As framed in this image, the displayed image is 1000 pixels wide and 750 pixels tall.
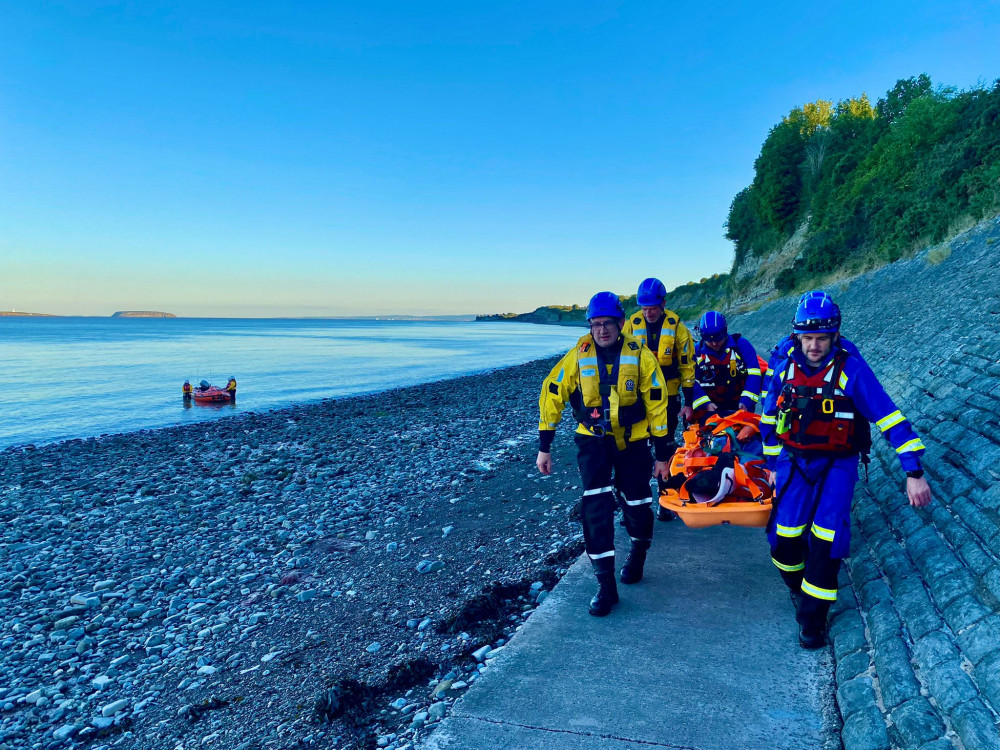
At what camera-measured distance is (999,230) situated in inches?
488

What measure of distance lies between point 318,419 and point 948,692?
69.0 feet

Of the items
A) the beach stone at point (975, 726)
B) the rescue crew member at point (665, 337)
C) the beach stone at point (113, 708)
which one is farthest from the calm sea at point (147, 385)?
the beach stone at point (975, 726)

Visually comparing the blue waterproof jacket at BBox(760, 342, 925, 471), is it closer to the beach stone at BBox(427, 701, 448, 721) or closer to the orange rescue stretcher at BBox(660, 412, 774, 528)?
the orange rescue stretcher at BBox(660, 412, 774, 528)

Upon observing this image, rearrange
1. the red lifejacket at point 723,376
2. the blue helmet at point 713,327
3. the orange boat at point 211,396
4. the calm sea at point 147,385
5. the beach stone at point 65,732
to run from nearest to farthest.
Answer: the beach stone at point 65,732, the blue helmet at point 713,327, the red lifejacket at point 723,376, the calm sea at point 147,385, the orange boat at point 211,396

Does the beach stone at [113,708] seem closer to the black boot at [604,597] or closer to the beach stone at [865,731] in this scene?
the black boot at [604,597]

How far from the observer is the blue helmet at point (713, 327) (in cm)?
599

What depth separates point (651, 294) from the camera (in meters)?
5.95

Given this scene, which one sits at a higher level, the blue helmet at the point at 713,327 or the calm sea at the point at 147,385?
the blue helmet at the point at 713,327

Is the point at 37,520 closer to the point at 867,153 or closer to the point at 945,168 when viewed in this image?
the point at 945,168

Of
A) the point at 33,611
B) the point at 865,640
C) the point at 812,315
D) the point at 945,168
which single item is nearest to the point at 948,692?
the point at 865,640

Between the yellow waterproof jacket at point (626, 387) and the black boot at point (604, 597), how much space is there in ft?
3.16

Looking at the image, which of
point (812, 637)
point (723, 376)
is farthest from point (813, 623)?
point (723, 376)

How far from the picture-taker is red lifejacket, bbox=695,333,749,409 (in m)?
6.16

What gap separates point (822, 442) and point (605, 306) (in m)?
1.68
